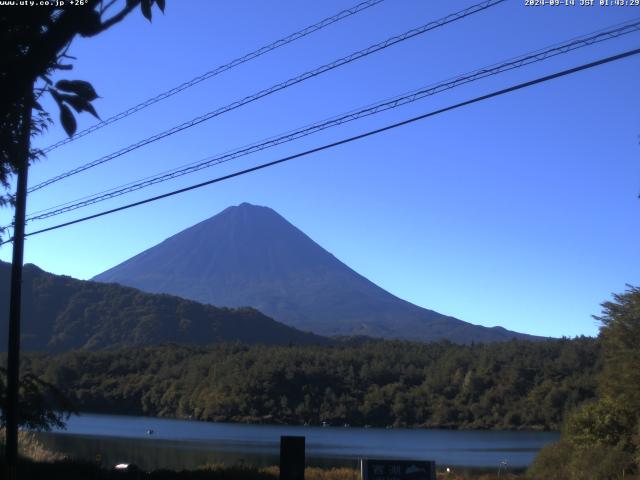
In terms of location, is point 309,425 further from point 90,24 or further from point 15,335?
point 90,24

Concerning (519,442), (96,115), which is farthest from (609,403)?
(519,442)

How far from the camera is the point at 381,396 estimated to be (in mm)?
96812

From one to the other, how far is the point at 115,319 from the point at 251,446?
90.2 metres

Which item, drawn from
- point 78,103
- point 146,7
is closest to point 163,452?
point 78,103

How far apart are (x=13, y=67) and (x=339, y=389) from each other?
310ft

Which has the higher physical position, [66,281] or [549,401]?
[66,281]

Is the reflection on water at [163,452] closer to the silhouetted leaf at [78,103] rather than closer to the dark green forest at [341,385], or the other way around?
the silhouetted leaf at [78,103]

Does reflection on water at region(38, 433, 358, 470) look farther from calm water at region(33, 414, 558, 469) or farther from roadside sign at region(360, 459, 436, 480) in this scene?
roadside sign at region(360, 459, 436, 480)

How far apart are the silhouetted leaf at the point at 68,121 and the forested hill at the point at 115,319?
117m

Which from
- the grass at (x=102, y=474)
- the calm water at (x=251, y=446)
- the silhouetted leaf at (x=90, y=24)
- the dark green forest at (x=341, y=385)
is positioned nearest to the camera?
the silhouetted leaf at (x=90, y=24)

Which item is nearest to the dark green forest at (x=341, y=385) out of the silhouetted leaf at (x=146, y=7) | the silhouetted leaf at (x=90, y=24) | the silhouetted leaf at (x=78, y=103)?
the silhouetted leaf at (x=78, y=103)

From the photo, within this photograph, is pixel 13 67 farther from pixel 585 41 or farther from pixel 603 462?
pixel 603 462

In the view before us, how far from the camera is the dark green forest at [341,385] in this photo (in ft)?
290

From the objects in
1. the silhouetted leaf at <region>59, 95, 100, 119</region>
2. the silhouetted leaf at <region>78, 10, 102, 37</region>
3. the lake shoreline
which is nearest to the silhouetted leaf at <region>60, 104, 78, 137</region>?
the silhouetted leaf at <region>59, 95, 100, 119</region>
